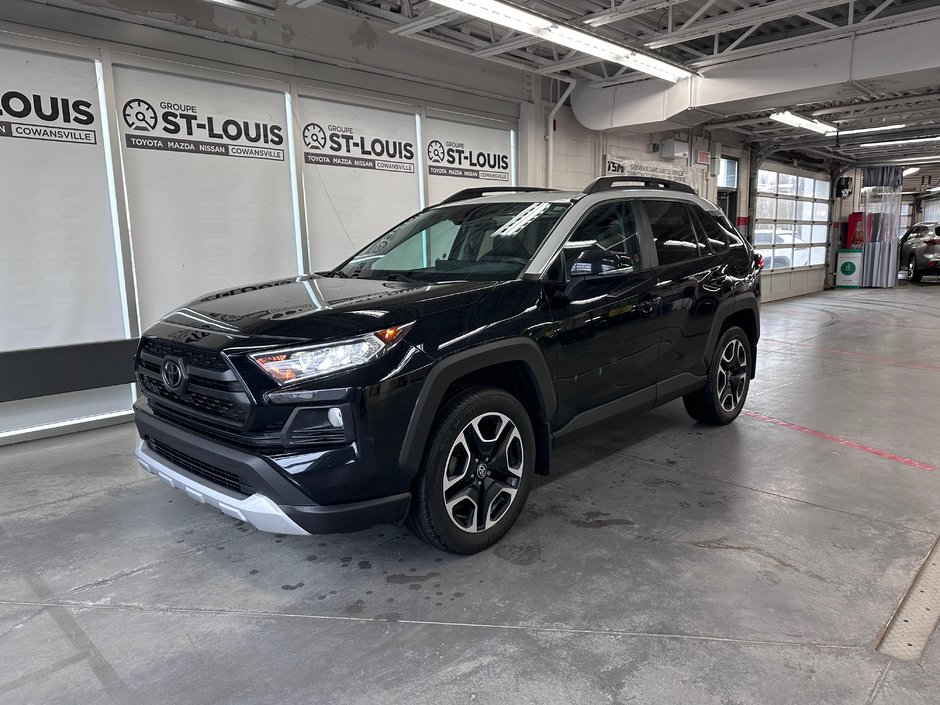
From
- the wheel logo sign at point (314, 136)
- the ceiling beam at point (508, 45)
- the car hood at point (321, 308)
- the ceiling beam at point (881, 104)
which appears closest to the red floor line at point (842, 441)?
the car hood at point (321, 308)

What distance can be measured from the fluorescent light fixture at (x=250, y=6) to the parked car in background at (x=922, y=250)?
61.9 ft

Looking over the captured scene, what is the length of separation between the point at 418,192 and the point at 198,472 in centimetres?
544

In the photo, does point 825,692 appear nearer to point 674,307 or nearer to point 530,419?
point 530,419

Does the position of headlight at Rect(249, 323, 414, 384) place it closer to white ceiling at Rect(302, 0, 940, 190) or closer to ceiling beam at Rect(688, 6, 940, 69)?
white ceiling at Rect(302, 0, 940, 190)

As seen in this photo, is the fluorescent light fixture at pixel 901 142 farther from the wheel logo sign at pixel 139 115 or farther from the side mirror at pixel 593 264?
the wheel logo sign at pixel 139 115

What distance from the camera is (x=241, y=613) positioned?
2574mm

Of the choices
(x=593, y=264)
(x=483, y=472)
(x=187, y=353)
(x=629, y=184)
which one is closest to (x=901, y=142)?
(x=629, y=184)

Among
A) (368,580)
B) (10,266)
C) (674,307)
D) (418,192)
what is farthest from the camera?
(418,192)

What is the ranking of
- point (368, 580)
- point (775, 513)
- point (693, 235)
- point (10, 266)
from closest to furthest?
point (368, 580)
point (775, 513)
point (693, 235)
point (10, 266)

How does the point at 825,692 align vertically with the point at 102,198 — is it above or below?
below

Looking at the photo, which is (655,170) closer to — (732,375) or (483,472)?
(732,375)

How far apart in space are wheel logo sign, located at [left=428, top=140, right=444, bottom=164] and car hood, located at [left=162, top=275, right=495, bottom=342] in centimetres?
477

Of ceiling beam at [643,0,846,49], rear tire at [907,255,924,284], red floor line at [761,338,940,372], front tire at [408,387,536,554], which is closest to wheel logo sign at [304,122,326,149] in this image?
ceiling beam at [643,0,846,49]

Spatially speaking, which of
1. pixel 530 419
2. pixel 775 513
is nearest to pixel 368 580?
pixel 530 419
